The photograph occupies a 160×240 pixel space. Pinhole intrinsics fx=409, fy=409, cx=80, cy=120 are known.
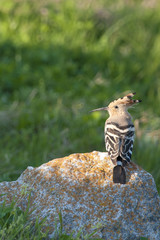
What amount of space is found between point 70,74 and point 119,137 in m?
4.34

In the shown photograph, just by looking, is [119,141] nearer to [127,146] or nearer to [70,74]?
[127,146]

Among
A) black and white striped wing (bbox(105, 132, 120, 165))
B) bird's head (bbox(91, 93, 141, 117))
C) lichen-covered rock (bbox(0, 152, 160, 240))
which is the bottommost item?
lichen-covered rock (bbox(0, 152, 160, 240))

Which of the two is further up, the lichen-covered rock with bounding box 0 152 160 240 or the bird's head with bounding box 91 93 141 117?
the bird's head with bounding box 91 93 141 117

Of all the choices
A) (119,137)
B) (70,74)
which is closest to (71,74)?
(70,74)

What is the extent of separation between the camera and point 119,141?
11.8 feet

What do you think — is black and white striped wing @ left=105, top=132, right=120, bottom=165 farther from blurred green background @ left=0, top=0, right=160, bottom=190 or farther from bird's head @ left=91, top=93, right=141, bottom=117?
blurred green background @ left=0, top=0, right=160, bottom=190

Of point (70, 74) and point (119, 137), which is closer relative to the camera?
point (119, 137)

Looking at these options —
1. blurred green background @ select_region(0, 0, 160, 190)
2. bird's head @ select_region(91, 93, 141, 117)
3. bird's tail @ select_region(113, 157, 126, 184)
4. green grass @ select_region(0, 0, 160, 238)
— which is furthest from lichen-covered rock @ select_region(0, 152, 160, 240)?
blurred green background @ select_region(0, 0, 160, 190)

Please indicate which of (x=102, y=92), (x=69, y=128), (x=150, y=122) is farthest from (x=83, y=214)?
(x=102, y=92)

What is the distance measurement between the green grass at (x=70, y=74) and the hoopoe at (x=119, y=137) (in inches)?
44.8

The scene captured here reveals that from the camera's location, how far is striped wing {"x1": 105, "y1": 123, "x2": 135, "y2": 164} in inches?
137

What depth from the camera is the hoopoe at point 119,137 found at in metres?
3.42

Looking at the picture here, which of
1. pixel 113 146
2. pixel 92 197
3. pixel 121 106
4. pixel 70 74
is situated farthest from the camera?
pixel 70 74

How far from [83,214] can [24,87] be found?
429 cm
